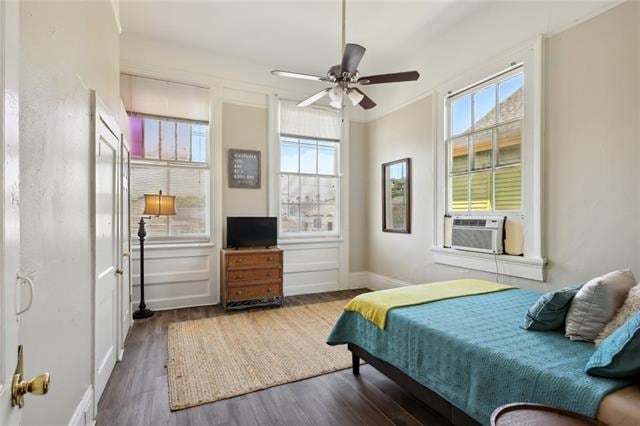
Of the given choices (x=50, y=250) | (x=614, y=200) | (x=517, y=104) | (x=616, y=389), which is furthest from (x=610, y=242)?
(x=50, y=250)

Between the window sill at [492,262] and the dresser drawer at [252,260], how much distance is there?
2155 mm

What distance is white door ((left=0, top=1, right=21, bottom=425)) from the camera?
700 millimetres

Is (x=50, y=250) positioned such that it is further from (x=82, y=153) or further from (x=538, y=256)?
(x=538, y=256)

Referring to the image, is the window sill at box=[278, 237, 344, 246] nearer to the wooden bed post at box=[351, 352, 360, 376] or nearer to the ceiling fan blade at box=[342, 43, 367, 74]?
the wooden bed post at box=[351, 352, 360, 376]

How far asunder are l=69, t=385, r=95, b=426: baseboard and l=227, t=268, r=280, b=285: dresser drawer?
2248 mm

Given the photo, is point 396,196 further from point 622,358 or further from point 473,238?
point 622,358

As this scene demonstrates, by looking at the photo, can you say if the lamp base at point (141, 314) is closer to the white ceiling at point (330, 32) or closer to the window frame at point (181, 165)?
the window frame at point (181, 165)

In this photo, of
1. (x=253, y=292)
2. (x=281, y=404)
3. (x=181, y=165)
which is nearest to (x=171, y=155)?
(x=181, y=165)

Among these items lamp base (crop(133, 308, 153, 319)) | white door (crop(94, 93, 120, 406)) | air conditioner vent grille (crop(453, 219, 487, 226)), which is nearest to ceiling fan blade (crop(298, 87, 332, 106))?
white door (crop(94, 93, 120, 406))

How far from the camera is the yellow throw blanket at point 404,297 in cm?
231

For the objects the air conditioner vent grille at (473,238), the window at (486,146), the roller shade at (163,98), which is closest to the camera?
the window at (486,146)

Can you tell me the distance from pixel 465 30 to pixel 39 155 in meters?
4.22

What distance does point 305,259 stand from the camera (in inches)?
202

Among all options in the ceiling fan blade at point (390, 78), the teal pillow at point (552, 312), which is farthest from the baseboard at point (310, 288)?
the teal pillow at point (552, 312)
